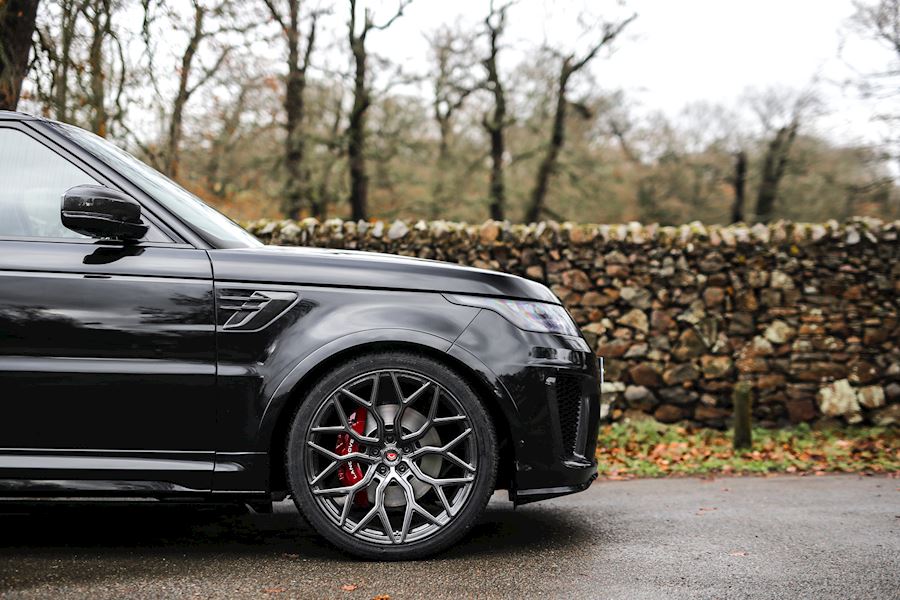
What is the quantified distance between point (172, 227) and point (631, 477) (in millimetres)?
A: 4506

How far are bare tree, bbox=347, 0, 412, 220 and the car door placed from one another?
19.0m

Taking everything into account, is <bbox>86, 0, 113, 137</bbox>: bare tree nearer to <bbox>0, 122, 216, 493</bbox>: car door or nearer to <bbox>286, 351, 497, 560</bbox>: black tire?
<bbox>0, 122, 216, 493</bbox>: car door

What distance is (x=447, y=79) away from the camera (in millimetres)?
24906

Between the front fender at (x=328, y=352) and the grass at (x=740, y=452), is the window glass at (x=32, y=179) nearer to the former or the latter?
the front fender at (x=328, y=352)

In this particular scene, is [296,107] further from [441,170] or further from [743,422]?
[743,422]

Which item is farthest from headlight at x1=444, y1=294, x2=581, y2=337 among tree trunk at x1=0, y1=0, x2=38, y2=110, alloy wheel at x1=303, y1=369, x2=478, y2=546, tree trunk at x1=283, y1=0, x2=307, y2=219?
tree trunk at x1=283, y1=0, x2=307, y2=219

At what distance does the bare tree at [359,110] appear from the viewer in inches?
851

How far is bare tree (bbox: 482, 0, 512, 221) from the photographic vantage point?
24.9 metres

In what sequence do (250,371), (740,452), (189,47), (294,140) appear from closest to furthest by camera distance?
(250,371) < (740,452) < (189,47) < (294,140)

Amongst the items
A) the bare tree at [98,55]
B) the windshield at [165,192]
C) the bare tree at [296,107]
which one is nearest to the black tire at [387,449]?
the windshield at [165,192]

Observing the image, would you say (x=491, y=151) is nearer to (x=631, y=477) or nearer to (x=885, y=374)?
(x=885, y=374)

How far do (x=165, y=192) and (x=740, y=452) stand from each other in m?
6.16

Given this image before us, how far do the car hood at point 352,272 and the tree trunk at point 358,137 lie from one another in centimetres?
1889

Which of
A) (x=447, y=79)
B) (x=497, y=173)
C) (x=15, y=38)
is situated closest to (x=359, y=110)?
(x=447, y=79)
